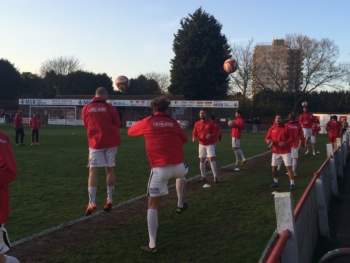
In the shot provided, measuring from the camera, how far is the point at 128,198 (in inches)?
340

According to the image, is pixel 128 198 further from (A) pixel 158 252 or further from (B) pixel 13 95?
(B) pixel 13 95

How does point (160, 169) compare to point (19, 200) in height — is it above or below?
above

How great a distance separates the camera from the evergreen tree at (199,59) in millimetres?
58781

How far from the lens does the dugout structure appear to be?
164ft

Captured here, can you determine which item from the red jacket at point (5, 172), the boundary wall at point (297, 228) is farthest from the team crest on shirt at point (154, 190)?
the red jacket at point (5, 172)

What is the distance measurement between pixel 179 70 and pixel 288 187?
50257 mm

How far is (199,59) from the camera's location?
5925 centimetres

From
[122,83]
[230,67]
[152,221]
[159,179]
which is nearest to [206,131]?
[122,83]

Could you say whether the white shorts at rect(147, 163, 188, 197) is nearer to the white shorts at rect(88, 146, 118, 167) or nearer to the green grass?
the green grass

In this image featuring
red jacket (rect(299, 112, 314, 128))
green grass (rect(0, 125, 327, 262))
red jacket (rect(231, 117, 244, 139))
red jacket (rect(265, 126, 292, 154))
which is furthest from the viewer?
red jacket (rect(299, 112, 314, 128))

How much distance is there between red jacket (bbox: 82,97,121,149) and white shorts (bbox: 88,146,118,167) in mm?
117

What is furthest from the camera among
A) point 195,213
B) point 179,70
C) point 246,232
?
point 179,70

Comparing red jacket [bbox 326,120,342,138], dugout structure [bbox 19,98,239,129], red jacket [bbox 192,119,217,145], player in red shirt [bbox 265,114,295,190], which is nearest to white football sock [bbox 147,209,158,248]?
player in red shirt [bbox 265,114,295,190]

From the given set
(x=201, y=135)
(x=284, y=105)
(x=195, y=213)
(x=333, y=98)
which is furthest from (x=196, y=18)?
(x=195, y=213)
